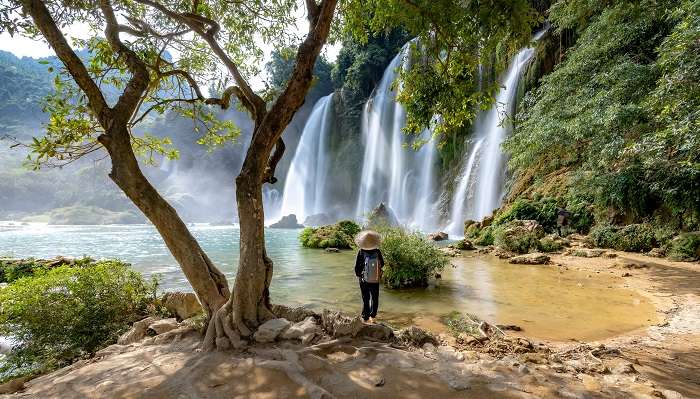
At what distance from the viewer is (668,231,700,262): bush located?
30.7 feet

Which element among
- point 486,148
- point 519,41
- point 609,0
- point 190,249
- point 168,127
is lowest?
point 190,249

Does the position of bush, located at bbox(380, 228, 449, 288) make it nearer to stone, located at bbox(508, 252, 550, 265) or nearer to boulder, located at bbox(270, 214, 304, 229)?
stone, located at bbox(508, 252, 550, 265)

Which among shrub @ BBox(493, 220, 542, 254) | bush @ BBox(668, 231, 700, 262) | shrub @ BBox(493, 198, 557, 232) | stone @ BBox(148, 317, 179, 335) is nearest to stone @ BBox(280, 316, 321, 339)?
A: stone @ BBox(148, 317, 179, 335)

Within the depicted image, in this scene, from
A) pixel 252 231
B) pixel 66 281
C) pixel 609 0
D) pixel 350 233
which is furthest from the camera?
pixel 350 233

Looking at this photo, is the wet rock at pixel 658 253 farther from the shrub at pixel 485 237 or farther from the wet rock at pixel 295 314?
the wet rock at pixel 295 314

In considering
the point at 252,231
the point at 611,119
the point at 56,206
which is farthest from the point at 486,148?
the point at 56,206

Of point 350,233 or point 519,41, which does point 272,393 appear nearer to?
point 519,41

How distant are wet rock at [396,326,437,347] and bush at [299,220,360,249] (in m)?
12.1

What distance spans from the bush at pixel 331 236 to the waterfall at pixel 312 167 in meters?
22.7

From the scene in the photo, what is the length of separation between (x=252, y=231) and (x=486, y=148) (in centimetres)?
2099

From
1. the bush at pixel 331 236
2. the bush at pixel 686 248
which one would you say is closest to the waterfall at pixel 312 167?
the bush at pixel 331 236

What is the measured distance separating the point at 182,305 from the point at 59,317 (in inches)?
67.6

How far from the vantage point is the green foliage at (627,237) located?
11031 millimetres

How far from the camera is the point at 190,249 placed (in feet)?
13.4
